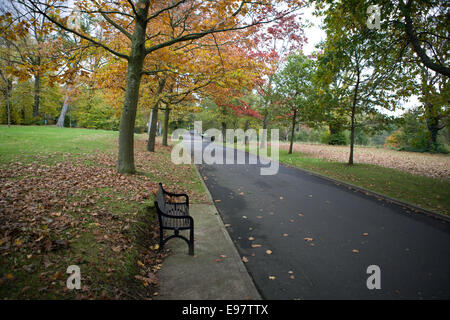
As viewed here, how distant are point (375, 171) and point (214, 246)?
12.1 m

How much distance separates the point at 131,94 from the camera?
24.5 ft

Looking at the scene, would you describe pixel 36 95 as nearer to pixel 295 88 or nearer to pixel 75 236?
pixel 295 88

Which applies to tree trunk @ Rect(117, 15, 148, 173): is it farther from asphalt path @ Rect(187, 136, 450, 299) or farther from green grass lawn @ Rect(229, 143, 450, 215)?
green grass lawn @ Rect(229, 143, 450, 215)

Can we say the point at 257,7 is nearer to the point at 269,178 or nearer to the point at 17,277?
the point at 269,178

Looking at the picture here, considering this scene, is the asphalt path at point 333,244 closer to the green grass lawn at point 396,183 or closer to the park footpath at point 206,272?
the park footpath at point 206,272

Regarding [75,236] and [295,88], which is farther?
[295,88]

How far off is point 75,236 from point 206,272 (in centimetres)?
225

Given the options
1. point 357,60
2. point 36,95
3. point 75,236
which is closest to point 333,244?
point 75,236

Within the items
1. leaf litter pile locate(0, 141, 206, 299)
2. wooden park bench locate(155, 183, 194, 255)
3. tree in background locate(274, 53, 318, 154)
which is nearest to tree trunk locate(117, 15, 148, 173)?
leaf litter pile locate(0, 141, 206, 299)

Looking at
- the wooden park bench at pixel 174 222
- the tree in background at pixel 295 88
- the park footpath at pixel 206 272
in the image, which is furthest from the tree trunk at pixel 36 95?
the park footpath at pixel 206 272

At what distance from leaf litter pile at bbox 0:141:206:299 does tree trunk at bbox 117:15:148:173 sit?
3.90 feet

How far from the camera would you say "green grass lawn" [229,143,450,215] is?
807 cm

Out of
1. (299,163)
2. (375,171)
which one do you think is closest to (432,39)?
(375,171)

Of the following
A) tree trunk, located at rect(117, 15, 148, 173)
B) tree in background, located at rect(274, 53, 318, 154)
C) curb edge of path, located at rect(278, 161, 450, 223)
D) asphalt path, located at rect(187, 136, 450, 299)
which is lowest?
asphalt path, located at rect(187, 136, 450, 299)
